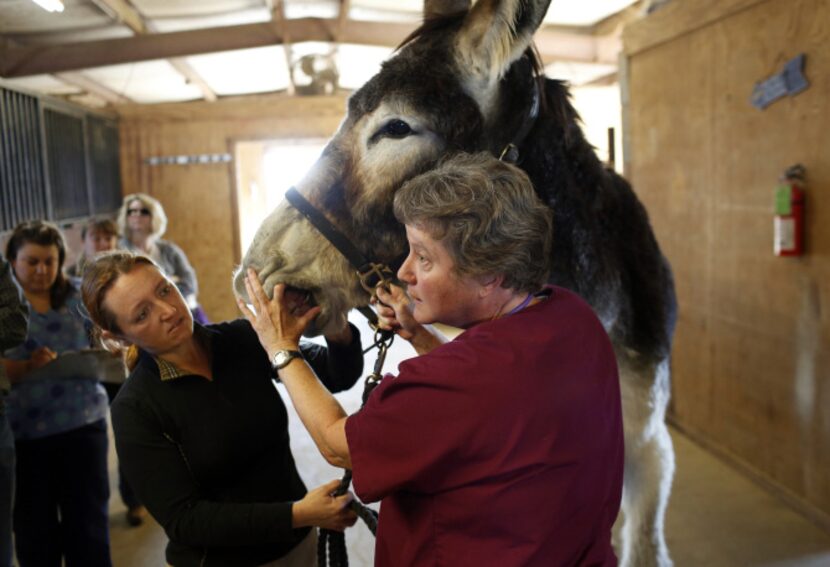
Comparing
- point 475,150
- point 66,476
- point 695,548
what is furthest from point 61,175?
point 695,548

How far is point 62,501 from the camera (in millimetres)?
2490

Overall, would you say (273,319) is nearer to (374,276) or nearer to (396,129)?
(374,276)

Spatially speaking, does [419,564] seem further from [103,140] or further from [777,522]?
[103,140]

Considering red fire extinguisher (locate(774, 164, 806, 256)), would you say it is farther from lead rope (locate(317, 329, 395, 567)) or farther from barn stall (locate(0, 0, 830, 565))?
lead rope (locate(317, 329, 395, 567))

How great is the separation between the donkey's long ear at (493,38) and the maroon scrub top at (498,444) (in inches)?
28.5

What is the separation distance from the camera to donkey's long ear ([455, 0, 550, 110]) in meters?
1.44

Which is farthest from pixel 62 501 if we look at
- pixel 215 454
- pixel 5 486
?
pixel 215 454

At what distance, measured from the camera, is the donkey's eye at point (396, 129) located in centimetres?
148

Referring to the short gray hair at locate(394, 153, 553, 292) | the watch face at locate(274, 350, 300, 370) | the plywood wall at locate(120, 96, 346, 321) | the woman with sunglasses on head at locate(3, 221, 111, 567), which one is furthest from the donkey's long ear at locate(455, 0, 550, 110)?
the plywood wall at locate(120, 96, 346, 321)

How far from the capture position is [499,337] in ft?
3.21

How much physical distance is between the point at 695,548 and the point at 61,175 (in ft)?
19.0

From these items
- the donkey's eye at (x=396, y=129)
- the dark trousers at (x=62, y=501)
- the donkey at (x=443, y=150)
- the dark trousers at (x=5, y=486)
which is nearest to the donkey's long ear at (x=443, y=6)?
the donkey at (x=443, y=150)

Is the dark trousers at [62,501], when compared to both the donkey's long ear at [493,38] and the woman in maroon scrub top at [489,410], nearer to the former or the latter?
the woman in maroon scrub top at [489,410]

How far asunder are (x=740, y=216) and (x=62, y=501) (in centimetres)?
339
